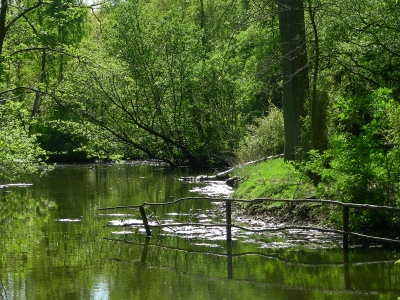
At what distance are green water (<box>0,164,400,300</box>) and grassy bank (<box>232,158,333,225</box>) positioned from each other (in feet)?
3.92

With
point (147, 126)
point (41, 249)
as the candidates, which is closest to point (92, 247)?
point (41, 249)

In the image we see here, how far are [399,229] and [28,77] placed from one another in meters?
40.8

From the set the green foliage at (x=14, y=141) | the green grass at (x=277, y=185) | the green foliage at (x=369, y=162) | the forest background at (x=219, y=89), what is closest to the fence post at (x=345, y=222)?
the green foliage at (x=369, y=162)

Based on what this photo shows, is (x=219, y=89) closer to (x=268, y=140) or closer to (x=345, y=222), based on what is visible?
(x=268, y=140)

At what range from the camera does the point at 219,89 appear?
3831cm

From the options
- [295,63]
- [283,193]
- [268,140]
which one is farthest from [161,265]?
[268,140]

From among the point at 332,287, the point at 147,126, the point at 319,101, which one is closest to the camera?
the point at 332,287

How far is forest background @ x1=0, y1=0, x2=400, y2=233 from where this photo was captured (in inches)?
594

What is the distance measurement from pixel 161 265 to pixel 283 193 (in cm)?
580

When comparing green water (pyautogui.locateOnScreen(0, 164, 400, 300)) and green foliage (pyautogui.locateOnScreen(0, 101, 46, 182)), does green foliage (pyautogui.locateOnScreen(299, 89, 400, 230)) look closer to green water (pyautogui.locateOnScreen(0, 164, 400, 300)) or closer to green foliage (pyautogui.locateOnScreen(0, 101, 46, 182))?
green water (pyautogui.locateOnScreen(0, 164, 400, 300))

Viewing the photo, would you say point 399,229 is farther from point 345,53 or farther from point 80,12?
point 80,12

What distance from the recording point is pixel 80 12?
1642 centimetres

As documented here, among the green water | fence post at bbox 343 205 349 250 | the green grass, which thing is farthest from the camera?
the green grass

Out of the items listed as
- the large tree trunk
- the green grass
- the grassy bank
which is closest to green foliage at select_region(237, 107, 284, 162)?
the green grass
